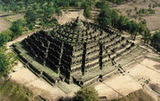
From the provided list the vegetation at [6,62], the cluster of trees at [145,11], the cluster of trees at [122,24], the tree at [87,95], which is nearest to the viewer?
the tree at [87,95]

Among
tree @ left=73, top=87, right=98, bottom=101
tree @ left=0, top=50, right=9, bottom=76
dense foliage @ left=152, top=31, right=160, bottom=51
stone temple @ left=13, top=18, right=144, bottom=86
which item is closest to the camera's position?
tree @ left=73, top=87, right=98, bottom=101

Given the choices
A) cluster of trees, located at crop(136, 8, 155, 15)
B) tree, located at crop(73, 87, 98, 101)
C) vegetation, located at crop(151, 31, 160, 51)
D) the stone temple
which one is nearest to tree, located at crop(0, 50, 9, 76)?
the stone temple

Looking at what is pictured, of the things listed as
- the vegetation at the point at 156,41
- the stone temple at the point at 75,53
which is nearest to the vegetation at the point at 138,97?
the stone temple at the point at 75,53

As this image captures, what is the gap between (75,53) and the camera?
62000 mm

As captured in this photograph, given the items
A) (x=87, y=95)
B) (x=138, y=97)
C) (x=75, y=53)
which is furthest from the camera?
(x=75, y=53)

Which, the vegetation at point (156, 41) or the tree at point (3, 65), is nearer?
the tree at point (3, 65)

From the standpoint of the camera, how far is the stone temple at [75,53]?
59.6 metres

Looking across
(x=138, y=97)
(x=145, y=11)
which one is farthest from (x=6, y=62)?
(x=145, y=11)

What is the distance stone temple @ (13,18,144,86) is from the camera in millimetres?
59625

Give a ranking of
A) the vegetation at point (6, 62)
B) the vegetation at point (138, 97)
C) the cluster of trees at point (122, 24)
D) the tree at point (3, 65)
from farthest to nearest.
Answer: the cluster of trees at point (122, 24) → the vegetation at point (6, 62) → the tree at point (3, 65) → the vegetation at point (138, 97)

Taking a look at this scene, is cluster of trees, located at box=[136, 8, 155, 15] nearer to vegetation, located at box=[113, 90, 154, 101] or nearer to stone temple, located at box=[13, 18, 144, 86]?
stone temple, located at box=[13, 18, 144, 86]

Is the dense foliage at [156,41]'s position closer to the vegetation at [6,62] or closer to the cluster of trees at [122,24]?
the cluster of trees at [122,24]

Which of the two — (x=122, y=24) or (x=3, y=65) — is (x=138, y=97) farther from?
(x=122, y=24)

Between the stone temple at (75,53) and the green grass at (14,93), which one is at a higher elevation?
the stone temple at (75,53)
